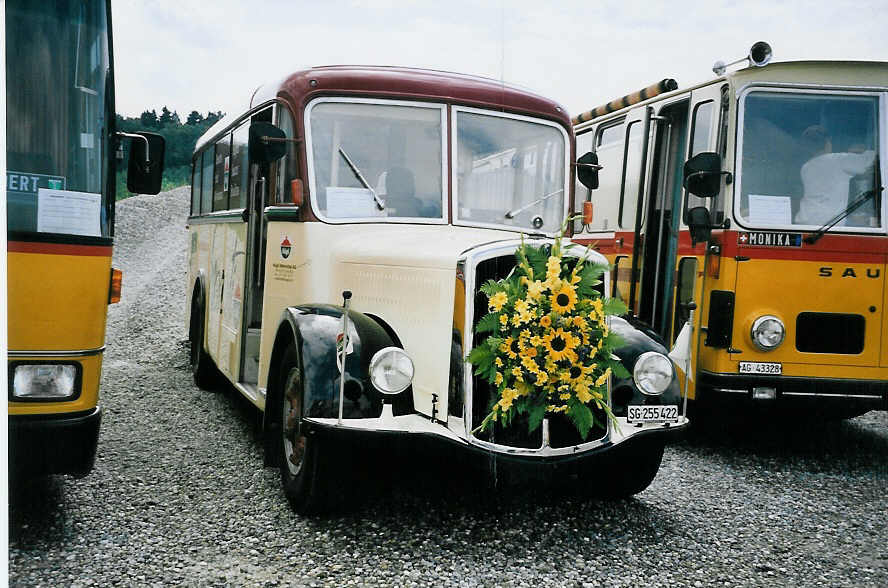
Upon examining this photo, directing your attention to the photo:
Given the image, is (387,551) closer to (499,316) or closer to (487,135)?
(499,316)

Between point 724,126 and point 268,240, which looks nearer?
point 268,240

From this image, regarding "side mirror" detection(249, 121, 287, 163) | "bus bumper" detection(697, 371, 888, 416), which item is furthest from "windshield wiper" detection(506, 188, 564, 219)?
"bus bumper" detection(697, 371, 888, 416)

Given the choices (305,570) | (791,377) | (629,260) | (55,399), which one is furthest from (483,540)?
(629,260)

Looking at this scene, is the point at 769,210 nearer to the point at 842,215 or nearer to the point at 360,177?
the point at 842,215

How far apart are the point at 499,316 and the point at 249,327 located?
274cm

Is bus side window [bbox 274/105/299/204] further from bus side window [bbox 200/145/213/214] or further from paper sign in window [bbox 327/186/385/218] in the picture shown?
bus side window [bbox 200/145/213/214]

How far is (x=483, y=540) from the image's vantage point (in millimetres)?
4711

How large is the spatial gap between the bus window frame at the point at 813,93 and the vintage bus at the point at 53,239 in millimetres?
4616

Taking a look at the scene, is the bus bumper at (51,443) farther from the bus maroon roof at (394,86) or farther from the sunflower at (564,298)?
the bus maroon roof at (394,86)

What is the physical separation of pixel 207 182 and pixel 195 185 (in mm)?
1136

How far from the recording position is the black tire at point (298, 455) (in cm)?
469

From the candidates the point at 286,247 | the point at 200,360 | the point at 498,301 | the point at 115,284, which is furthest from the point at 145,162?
the point at 200,360

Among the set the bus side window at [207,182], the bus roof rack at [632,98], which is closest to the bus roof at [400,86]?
the bus roof rack at [632,98]

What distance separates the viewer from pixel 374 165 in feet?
18.1
